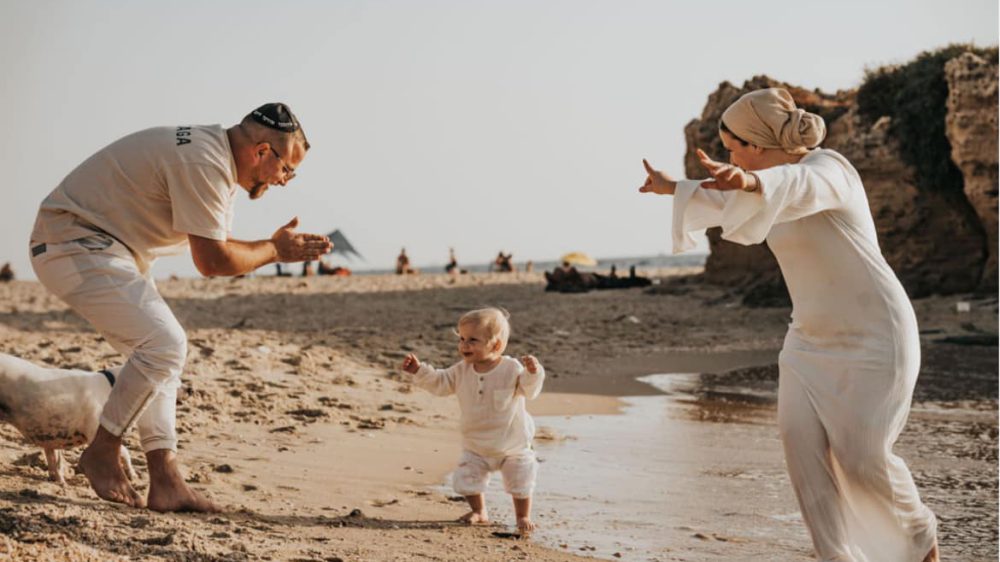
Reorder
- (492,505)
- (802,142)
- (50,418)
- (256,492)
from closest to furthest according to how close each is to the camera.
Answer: (802,142), (50,418), (256,492), (492,505)

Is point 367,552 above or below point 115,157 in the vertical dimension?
below

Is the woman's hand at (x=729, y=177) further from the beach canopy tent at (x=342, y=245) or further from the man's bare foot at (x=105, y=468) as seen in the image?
the beach canopy tent at (x=342, y=245)

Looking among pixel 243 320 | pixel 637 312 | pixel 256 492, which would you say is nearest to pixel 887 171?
pixel 637 312

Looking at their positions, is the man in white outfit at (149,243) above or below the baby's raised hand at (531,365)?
above

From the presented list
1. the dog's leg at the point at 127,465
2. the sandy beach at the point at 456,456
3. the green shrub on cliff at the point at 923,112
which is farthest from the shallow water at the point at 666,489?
the green shrub on cliff at the point at 923,112

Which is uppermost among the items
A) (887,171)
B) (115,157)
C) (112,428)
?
(887,171)

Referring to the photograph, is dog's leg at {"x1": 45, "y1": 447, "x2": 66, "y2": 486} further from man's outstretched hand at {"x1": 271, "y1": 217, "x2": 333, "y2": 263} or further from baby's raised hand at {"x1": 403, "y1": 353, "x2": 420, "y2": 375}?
baby's raised hand at {"x1": 403, "y1": 353, "x2": 420, "y2": 375}

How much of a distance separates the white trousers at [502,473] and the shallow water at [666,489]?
0.22 metres

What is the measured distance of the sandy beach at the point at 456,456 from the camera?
454 centimetres

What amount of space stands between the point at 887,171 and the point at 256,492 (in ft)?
56.1

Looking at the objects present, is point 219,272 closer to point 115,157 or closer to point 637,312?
point 115,157

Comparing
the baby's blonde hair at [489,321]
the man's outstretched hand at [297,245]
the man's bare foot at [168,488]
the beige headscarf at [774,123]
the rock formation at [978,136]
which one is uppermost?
the rock formation at [978,136]

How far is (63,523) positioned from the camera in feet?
13.5

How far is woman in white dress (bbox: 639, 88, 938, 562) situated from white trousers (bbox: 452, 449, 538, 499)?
5.36ft
